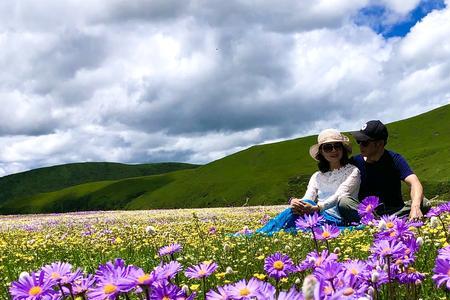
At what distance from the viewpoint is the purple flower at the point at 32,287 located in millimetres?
2635

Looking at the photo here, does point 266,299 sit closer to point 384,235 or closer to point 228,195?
point 384,235

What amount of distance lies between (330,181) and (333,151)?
0.81 m

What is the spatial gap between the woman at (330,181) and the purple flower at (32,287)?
7702 mm

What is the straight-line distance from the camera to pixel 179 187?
5561 inches

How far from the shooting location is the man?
10.2 m

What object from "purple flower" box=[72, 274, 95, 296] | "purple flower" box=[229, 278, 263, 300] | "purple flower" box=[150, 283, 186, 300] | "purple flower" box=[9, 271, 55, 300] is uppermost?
"purple flower" box=[9, 271, 55, 300]

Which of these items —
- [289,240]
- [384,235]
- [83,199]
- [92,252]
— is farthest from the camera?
[83,199]

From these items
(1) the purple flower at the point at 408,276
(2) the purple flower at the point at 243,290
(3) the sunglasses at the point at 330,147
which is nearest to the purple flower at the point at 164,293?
(2) the purple flower at the point at 243,290

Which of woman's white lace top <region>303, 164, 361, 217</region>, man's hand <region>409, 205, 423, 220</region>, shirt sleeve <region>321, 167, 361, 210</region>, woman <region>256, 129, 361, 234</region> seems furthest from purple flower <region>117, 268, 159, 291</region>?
shirt sleeve <region>321, 167, 361, 210</region>

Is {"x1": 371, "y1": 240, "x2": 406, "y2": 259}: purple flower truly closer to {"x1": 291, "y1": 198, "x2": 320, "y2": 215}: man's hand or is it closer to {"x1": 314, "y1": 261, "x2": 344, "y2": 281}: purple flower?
{"x1": 314, "y1": 261, "x2": 344, "y2": 281}: purple flower

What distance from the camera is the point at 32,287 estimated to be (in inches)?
106

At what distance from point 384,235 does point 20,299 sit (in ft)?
8.38

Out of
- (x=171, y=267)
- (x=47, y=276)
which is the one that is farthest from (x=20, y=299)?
(x=171, y=267)

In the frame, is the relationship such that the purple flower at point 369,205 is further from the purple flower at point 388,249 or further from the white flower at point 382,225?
the purple flower at point 388,249
